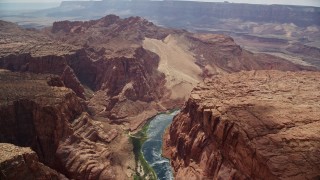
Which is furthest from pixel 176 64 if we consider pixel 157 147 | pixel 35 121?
pixel 35 121

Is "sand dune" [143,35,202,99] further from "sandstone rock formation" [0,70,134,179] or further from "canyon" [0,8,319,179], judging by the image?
"sandstone rock formation" [0,70,134,179]

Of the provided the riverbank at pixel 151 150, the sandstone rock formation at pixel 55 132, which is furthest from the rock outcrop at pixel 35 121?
the riverbank at pixel 151 150

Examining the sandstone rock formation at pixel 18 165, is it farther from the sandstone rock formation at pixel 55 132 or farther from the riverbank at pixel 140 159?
the riverbank at pixel 140 159

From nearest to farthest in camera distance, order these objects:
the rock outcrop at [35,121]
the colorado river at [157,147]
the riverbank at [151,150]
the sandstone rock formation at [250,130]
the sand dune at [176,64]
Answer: the sandstone rock formation at [250,130]
the rock outcrop at [35,121]
the riverbank at [151,150]
the colorado river at [157,147]
the sand dune at [176,64]

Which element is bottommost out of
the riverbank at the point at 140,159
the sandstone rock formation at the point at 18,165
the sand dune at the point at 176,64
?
the riverbank at the point at 140,159

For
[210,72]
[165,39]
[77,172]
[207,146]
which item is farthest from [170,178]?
[165,39]

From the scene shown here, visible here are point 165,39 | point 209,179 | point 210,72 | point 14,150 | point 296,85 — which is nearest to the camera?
point 14,150

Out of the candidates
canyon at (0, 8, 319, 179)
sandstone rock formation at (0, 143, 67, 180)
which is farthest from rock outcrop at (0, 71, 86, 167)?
sandstone rock formation at (0, 143, 67, 180)

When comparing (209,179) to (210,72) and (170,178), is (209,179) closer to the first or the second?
(170,178)
